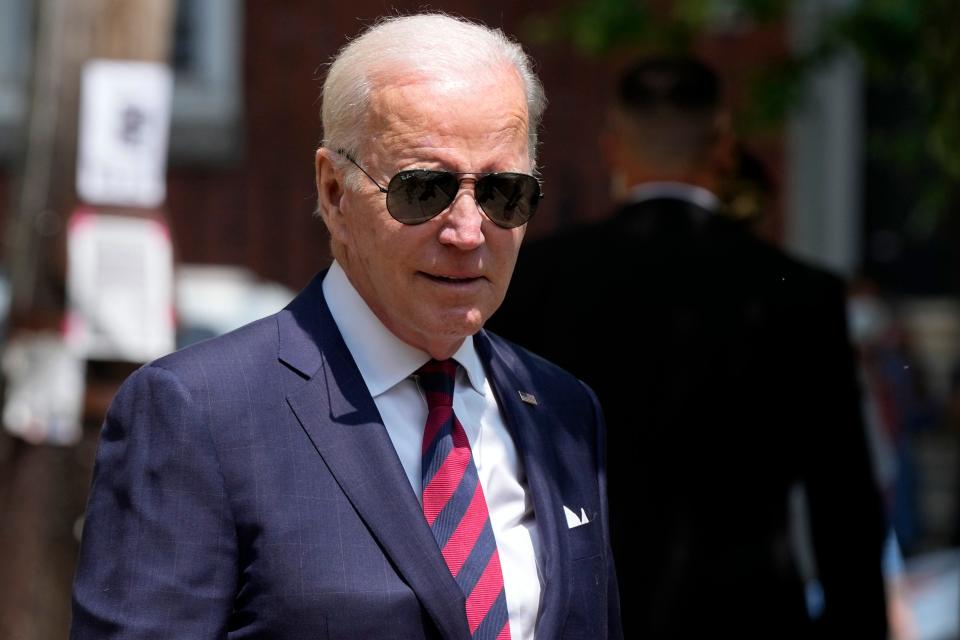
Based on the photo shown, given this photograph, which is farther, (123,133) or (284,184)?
(284,184)

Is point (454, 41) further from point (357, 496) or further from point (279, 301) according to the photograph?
Result: point (279, 301)

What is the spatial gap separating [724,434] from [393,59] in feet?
5.53

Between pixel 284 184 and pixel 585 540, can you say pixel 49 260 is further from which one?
pixel 284 184

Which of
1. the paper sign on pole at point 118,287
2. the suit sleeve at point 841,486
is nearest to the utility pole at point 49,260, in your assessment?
the paper sign on pole at point 118,287

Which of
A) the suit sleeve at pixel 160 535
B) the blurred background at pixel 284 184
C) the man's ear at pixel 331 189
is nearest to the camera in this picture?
the suit sleeve at pixel 160 535

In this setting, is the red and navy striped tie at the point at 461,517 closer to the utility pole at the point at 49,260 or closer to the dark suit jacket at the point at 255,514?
the dark suit jacket at the point at 255,514

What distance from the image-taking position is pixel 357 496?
87.6 inches

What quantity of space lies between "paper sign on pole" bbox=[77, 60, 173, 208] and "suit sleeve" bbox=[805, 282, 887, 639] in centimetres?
237

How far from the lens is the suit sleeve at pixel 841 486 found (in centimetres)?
371

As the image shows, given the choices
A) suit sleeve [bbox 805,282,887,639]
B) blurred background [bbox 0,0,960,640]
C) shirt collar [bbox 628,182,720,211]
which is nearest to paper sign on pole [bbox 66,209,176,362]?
blurred background [bbox 0,0,960,640]

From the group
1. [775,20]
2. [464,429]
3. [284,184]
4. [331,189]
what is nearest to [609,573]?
[464,429]

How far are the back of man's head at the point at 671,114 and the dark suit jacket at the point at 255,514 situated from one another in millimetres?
1818

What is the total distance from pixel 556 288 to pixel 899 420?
24.6 feet

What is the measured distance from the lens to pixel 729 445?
369 centimetres
